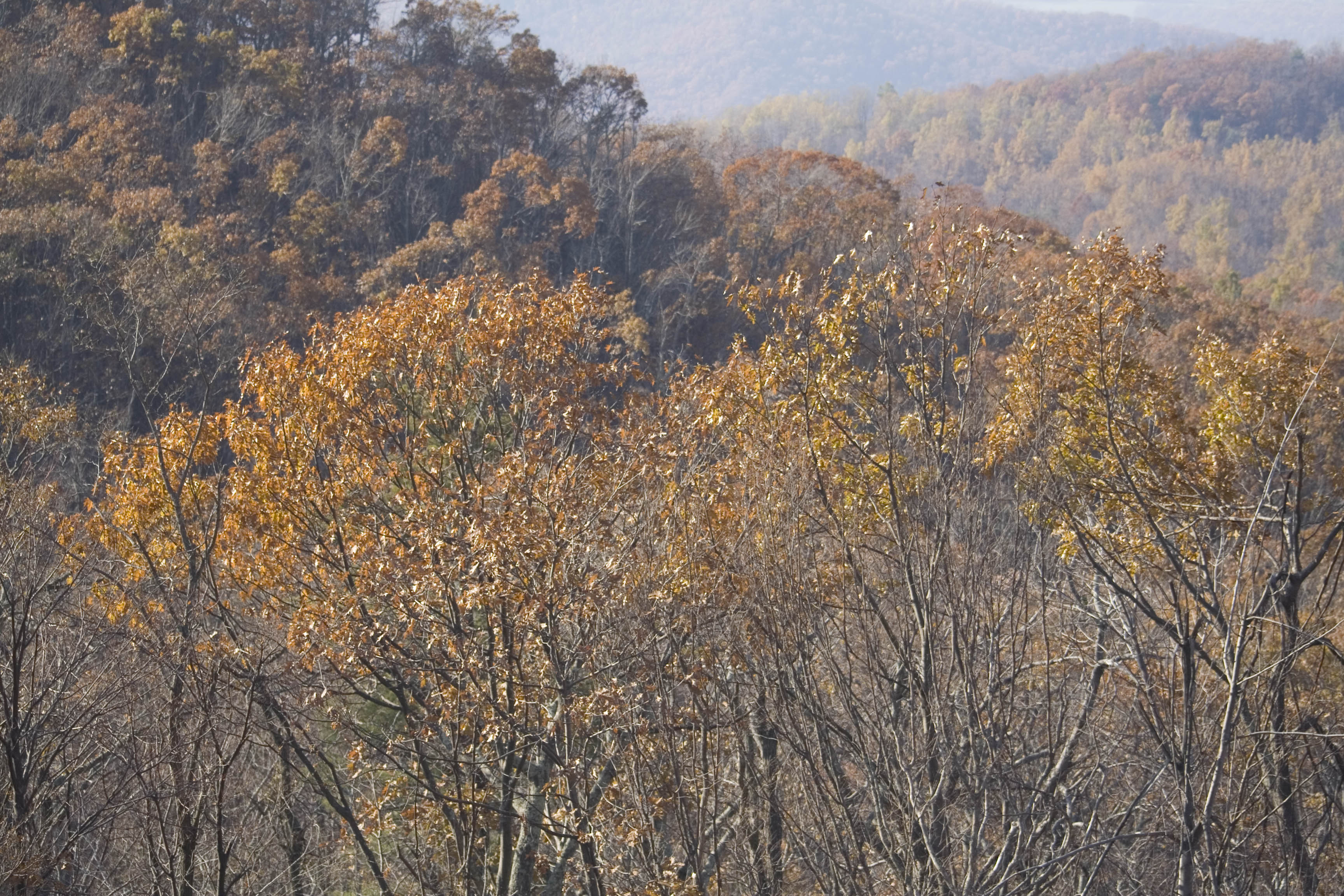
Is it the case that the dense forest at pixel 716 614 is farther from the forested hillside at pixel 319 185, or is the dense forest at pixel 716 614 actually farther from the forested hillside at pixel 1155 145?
the forested hillside at pixel 1155 145

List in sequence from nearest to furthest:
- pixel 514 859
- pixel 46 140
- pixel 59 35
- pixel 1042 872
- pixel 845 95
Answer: pixel 1042 872
pixel 514 859
pixel 46 140
pixel 59 35
pixel 845 95

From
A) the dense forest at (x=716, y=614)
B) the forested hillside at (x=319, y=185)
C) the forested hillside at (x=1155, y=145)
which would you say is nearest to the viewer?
the dense forest at (x=716, y=614)

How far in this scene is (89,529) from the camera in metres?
11.0

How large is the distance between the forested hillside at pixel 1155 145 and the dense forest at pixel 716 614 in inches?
2809

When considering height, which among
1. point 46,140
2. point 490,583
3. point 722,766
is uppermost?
point 46,140

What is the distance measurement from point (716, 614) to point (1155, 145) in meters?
114

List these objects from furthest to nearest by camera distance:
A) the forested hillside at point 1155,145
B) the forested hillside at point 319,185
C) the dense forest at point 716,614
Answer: the forested hillside at point 1155,145 → the forested hillside at point 319,185 → the dense forest at point 716,614

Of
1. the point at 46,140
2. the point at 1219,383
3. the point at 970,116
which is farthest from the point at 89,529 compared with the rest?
the point at 970,116

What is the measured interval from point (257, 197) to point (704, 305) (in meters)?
13.5

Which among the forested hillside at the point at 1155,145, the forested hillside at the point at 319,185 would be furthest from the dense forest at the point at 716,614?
the forested hillside at the point at 1155,145

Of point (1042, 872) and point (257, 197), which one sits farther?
point (257, 197)

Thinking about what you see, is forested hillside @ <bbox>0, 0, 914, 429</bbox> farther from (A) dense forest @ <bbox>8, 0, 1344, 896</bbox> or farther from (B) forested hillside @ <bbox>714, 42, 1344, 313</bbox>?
(B) forested hillside @ <bbox>714, 42, 1344, 313</bbox>

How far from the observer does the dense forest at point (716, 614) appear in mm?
5219

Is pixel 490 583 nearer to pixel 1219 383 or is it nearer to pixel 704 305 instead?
pixel 1219 383
